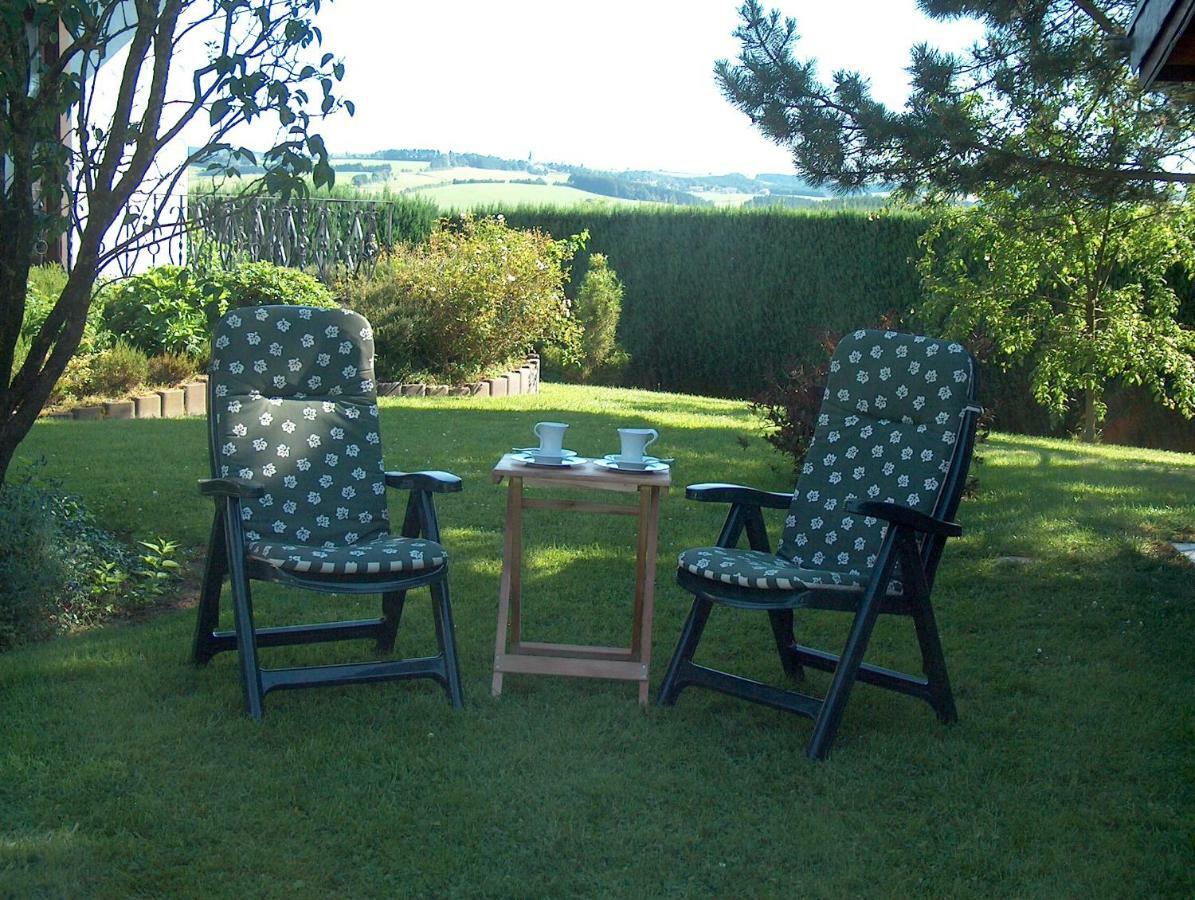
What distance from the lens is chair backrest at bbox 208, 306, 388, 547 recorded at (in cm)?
433

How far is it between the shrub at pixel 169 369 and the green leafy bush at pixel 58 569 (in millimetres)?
4146

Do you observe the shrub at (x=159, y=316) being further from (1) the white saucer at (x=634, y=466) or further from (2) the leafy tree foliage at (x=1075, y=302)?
(1) the white saucer at (x=634, y=466)

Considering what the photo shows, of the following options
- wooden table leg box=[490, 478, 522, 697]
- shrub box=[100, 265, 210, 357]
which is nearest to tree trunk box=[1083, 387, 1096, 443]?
shrub box=[100, 265, 210, 357]

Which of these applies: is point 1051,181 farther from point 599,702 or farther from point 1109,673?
point 599,702

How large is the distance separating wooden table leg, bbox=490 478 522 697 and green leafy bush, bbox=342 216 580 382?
7195mm

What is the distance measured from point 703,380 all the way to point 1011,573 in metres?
10.4

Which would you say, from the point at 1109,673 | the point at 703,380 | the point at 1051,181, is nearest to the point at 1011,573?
the point at 1109,673

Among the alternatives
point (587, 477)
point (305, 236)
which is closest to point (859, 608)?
point (587, 477)

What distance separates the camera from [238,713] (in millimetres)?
3809

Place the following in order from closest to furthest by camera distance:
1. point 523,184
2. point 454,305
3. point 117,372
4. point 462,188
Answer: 1. point 117,372
2. point 454,305
3. point 462,188
4. point 523,184

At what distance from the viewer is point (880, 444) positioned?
436 cm

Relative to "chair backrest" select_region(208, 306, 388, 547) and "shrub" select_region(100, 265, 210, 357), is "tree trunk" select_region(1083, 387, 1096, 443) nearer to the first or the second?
"shrub" select_region(100, 265, 210, 357)

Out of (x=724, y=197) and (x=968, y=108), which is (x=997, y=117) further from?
(x=724, y=197)

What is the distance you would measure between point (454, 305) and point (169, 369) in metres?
2.76
